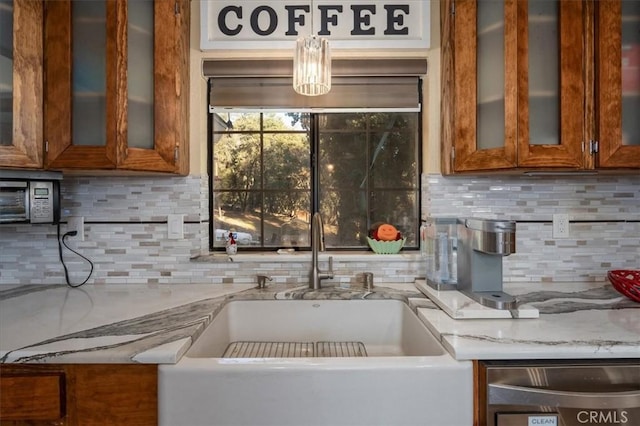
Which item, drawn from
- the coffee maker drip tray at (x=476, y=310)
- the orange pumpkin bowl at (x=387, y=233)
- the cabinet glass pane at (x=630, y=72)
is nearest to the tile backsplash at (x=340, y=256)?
the orange pumpkin bowl at (x=387, y=233)

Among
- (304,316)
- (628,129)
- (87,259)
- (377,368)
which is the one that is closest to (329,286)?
(304,316)

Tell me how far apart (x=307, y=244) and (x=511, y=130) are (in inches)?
41.4

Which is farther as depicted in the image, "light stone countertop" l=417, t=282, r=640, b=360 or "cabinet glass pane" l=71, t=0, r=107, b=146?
"cabinet glass pane" l=71, t=0, r=107, b=146

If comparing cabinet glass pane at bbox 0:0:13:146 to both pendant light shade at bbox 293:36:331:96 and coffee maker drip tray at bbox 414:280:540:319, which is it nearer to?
pendant light shade at bbox 293:36:331:96

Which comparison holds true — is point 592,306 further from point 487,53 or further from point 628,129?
point 487,53

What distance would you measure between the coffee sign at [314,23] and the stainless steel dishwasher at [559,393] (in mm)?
1414

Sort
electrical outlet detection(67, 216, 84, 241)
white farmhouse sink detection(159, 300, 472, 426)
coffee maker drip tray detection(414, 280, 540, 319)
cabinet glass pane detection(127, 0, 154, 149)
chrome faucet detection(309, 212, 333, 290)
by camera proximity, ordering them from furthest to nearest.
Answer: electrical outlet detection(67, 216, 84, 241) → chrome faucet detection(309, 212, 333, 290) → cabinet glass pane detection(127, 0, 154, 149) → coffee maker drip tray detection(414, 280, 540, 319) → white farmhouse sink detection(159, 300, 472, 426)

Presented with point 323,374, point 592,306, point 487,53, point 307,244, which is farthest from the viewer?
point 307,244

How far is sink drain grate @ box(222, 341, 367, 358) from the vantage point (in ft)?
A: 4.93

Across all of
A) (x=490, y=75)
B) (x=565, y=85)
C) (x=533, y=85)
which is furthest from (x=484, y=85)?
(x=565, y=85)

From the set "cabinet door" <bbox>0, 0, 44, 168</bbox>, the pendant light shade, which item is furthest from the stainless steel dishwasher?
"cabinet door" <bbox>0, 0, 44, 168</bbox>

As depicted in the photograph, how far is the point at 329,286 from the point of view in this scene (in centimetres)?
177

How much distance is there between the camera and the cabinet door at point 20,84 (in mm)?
1432

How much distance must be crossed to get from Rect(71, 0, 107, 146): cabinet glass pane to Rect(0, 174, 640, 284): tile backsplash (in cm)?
33
